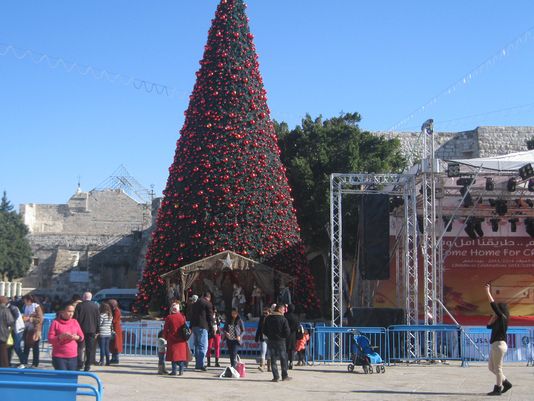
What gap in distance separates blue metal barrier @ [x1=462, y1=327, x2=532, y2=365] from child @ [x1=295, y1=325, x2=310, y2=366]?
3.67 metres

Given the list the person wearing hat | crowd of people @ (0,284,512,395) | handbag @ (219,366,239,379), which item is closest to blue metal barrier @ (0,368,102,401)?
crowd of people @ (0,284,512,395)

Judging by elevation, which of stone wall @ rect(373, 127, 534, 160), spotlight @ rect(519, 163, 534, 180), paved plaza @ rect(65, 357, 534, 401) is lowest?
paved plaza @ rect(65, 357, 534, 401)

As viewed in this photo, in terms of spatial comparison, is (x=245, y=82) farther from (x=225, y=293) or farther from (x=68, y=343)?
(x=68, y=343)

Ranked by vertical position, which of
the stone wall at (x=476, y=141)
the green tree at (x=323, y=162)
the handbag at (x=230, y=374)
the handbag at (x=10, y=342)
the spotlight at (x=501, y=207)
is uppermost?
the stone wall at (x=476, y=141)

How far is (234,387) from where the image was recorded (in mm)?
11141

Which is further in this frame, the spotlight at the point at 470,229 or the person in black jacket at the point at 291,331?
the spotlight at the point at 470,229

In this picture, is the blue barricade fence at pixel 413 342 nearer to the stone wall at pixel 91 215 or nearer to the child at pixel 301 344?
the child at pixel 301 344

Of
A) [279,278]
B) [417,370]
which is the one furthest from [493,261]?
[417,370]

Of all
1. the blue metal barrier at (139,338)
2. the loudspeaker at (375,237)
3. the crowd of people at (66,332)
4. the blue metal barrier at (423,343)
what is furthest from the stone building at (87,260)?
the crowd of people at (66,332)

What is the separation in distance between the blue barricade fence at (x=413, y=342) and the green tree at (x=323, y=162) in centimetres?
1086

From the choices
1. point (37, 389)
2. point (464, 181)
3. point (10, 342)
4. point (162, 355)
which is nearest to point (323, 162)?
point (464, 181)

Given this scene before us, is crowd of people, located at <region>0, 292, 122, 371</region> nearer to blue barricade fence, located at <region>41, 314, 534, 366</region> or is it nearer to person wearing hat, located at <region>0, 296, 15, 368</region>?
person wearing hat, located at <region>0, 296, 15, 368</region>

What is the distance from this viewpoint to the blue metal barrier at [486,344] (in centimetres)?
1552

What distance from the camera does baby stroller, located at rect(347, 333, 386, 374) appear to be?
13.4 meters
